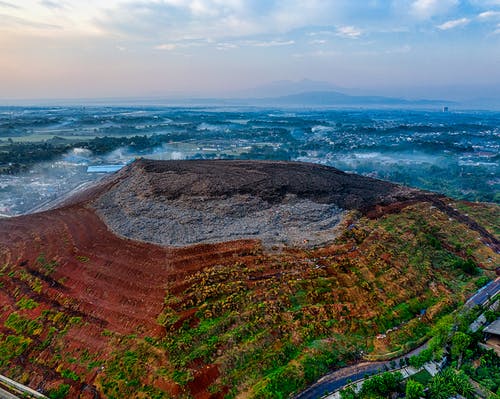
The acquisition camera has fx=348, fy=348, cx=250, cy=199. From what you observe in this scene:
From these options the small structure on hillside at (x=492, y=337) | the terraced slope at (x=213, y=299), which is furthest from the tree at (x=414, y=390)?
the small structure on hillside at (x=492, y=337)

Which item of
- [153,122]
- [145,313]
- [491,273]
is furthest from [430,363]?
[153,122]

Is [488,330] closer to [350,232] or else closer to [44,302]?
[350,232]

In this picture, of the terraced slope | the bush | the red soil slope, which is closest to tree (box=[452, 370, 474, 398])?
the terraced slope

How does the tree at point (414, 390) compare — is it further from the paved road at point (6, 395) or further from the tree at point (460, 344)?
the paved road at point (6, 395)

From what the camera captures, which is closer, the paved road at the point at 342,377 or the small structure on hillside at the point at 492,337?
the paved road at the point at 342,377

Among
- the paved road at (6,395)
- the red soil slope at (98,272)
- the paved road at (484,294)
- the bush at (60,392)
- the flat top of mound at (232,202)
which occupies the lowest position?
the paved road at (6,395)

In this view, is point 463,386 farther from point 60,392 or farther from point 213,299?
point 60,392
